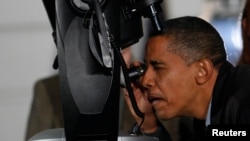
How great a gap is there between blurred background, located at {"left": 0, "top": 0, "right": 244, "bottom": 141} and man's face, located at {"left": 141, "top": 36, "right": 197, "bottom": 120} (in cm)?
92

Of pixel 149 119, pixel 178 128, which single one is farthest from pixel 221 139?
pixel 178 128

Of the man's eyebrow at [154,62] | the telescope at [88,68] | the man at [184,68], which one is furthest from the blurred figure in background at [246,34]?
the telescope at [88,68]

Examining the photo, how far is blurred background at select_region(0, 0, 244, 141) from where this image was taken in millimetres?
2264

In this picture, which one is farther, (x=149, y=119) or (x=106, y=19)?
(x=149, y=119)

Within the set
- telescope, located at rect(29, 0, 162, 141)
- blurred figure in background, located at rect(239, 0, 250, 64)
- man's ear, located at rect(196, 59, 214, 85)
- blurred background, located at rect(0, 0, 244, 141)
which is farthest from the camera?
blurred background, located at rect(0, 0, 244, 141)

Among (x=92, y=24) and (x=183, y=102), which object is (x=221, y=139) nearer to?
(x=92, y=24)

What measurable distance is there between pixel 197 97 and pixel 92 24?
0.52 metres

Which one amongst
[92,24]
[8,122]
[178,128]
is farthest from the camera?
[8,122]

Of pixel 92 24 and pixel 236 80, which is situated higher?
pixel 92 24

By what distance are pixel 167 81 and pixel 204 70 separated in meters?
0.10

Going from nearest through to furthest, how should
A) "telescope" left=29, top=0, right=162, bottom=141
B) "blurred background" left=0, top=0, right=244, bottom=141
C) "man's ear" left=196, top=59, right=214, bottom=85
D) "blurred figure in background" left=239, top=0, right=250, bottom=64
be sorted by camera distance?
"telescope" left=29, top=0, right=162, bottom=141 → "man's ear" left=196, top=59, right=214, bottom=85 → "blurred figure in background" left=239, top=0, right=250, bottom=64 → "blurred background" left=0, top=0, right=244, bottom=141

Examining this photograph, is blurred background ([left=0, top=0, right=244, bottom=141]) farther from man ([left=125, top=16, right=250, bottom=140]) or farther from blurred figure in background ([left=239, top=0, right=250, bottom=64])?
man ([left=125, top=16, right=250, bottom=140])

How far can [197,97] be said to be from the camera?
4.34ft

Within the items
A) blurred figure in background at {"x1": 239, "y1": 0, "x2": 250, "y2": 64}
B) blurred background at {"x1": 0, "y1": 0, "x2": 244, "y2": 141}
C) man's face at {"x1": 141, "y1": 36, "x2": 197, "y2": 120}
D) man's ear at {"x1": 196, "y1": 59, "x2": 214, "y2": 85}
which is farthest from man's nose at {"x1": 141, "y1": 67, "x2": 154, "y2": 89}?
blurred background at {"x1": 0, "y1": 0, "x2": 244, "y2": 141}
